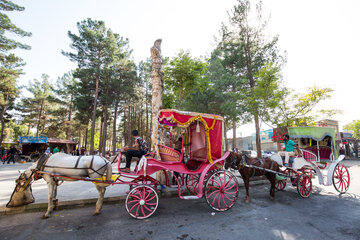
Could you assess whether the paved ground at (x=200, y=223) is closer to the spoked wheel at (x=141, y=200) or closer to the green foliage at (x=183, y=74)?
the spoked wheel at (x=141, y=200)

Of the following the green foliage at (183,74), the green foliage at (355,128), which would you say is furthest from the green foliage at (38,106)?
the green foliage at (355,128)

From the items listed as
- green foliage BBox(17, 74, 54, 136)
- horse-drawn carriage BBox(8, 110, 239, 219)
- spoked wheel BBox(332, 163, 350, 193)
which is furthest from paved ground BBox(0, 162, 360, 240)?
green foliage BBox(17, 74, 54, 136)

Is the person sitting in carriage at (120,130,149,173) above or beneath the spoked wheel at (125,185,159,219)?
above

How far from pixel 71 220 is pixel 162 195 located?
108 inches

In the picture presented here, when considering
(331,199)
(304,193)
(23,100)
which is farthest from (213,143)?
(23,100)

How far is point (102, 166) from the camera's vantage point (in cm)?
446

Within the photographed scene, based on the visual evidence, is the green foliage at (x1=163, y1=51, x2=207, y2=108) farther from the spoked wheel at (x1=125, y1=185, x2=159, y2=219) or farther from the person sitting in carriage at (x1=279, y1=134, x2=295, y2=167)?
the spoked wheel at (x1=125, y1=185, x2=159, y2=219)

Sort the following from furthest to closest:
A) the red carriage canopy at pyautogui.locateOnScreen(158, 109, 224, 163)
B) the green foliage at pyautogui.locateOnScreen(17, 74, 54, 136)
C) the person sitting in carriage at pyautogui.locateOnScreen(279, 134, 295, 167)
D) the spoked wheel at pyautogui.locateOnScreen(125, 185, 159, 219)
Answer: the green foliage at pyautogui.locateOnScreen(17, 74, 54, 136) → the person sitting in carriage at pyautogui.locateOnScreen(279, 134, 295, 167) → the red carriage canopy at pyautogui.locateOnScreen(158, 109, 224, 163) → the spoked wheel at pyautogui.locateOnScreen(125, 185, 159, 219)

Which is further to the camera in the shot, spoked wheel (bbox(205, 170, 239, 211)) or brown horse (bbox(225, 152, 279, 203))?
brown horse (bbox(225, 152, 279, 203))

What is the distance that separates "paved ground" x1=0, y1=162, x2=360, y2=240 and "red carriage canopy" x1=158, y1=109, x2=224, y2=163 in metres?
1.60

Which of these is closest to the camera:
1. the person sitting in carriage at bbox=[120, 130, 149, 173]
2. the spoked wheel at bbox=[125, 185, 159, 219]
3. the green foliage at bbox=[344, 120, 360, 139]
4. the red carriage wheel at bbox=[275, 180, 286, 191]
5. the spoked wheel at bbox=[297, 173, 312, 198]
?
the spoked wheel at bbox=[125, 185, 159, 219]

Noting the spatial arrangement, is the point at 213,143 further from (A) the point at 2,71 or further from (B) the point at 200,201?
(A) the point at 2,71

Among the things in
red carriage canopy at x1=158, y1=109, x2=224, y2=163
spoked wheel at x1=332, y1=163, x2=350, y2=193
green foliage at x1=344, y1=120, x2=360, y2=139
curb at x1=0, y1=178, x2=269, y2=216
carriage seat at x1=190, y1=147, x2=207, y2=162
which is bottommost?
curb at x1=0, y1=178, x2=269, y2=216

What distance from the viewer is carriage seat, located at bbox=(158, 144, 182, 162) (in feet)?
15.6
